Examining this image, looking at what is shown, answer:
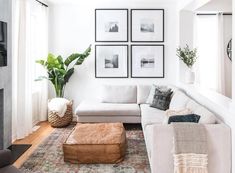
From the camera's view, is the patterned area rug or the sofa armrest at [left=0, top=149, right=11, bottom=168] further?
the patterned area rug

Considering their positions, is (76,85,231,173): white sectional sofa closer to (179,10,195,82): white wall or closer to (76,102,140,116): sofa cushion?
(76,102,140,116): sofa cushion

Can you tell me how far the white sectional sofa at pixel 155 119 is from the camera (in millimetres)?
3000

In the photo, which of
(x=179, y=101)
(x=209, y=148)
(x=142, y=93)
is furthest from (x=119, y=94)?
(x=209, y=148)

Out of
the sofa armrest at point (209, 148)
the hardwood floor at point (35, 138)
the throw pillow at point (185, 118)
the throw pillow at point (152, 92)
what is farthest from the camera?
the throw pillow at point (152, 92)

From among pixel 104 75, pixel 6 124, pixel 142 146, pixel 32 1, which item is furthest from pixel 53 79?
pixel 142 146

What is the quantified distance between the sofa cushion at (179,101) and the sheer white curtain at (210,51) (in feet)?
6.22

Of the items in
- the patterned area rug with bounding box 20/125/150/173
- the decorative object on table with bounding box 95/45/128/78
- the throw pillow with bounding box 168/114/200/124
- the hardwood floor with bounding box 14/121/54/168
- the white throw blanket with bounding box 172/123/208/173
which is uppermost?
the decorative object on table with bounding box 95/45/128/78

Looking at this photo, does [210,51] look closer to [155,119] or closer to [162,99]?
[162,99]

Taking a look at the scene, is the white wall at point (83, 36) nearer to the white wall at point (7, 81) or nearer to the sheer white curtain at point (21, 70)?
the sheer white curtain at point (21, 70)

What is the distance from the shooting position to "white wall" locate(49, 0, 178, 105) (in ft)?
21.4

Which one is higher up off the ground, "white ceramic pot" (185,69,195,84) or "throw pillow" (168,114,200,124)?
"white ceramic pot" (185,69,195,84)

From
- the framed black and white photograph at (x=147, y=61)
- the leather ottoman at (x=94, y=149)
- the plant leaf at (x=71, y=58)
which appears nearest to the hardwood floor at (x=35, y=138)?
the leather ottoman at (x=94, y=149)

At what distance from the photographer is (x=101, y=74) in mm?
6637

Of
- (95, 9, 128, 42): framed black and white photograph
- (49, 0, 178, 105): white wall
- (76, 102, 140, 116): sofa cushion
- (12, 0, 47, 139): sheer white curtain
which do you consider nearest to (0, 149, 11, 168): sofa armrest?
(12, 0, 47, 139): sheer white curtain
